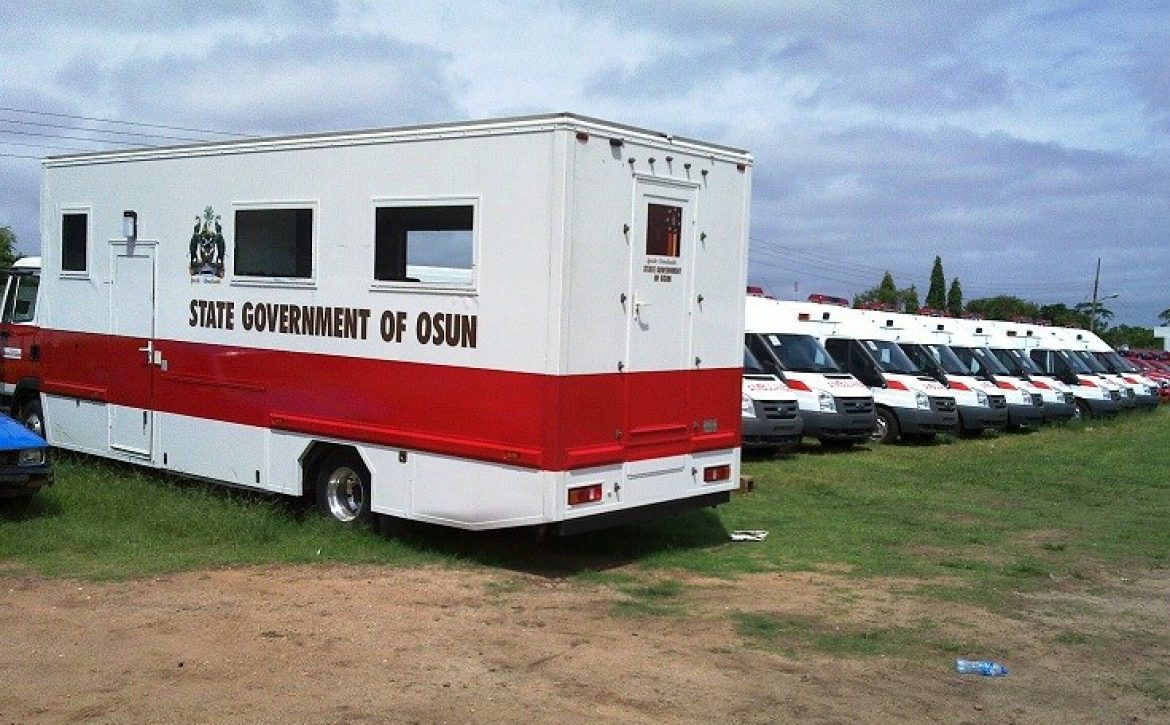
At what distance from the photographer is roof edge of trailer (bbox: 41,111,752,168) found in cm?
911

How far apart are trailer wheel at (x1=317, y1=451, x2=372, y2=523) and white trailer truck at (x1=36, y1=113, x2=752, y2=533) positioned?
0.8 inches

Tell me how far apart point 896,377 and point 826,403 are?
3.42 m

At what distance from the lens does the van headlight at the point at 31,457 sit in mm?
10602

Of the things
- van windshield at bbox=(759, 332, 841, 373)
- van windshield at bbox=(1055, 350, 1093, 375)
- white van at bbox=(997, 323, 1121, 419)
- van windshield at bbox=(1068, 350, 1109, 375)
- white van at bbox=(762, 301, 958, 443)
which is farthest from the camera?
van windshield at bbox=(1068, 350, 1109, 375)

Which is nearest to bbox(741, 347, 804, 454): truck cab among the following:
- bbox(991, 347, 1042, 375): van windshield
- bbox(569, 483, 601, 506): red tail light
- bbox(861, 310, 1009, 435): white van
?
bbox(861, 310, 1009, 435): white van

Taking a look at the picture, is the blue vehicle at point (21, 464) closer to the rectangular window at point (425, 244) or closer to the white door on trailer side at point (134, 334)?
the white door on trailer side at point (134, 334)

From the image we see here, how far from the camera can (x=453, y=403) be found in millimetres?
9555

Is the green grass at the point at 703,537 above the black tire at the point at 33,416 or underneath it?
underneath

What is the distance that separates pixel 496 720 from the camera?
20.2 feet

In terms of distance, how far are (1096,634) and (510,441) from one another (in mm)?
4397

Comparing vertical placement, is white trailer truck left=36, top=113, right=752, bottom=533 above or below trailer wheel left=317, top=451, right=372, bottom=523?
above

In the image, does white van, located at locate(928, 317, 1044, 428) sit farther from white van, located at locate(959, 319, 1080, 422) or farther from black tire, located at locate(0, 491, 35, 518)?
black tire, located at locate(0, 491, 35, 518)

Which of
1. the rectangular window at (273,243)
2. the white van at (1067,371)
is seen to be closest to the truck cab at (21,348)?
the rectangular window at (273,243)

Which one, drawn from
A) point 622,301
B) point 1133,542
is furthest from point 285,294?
point 1133,542
